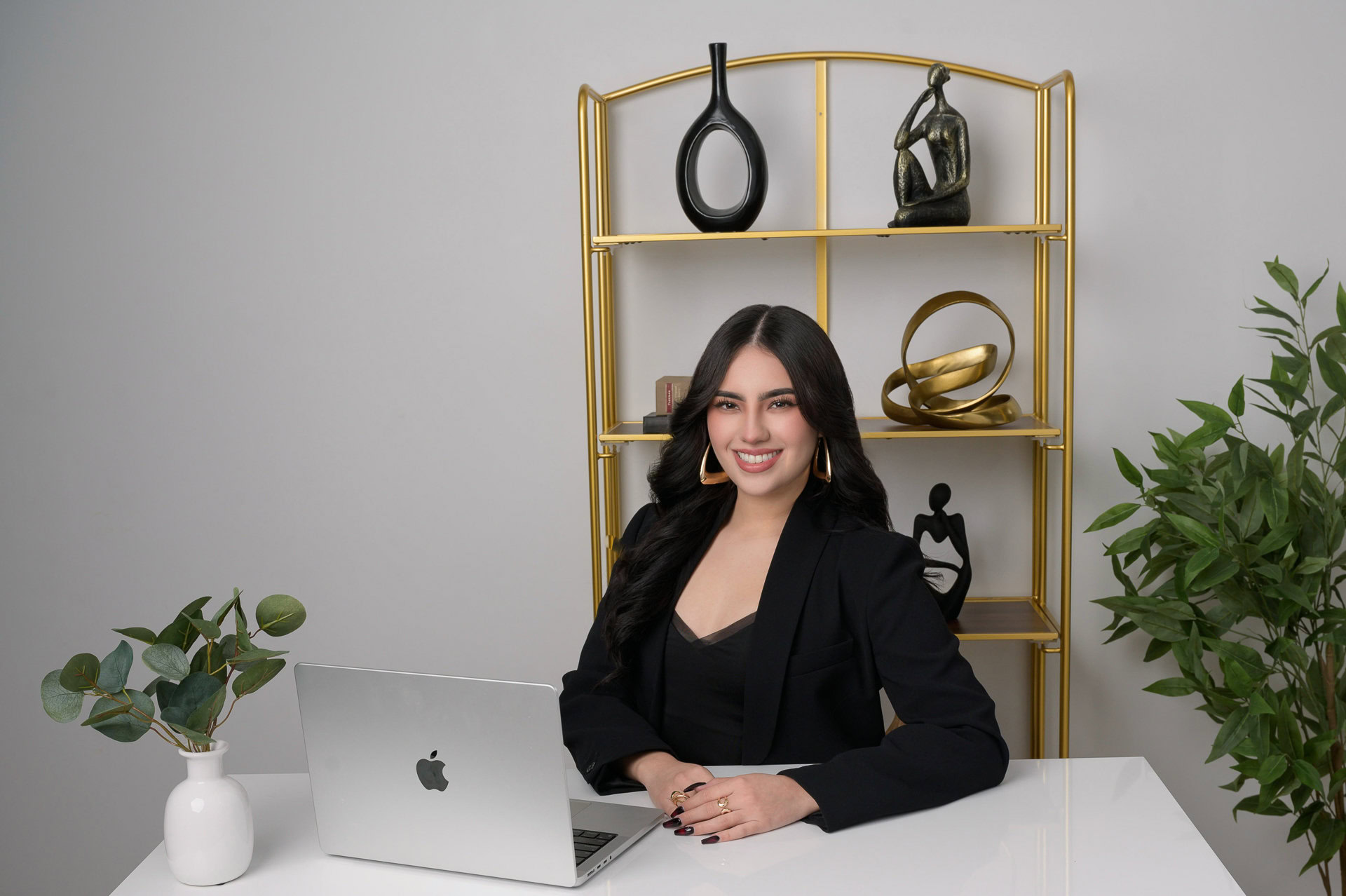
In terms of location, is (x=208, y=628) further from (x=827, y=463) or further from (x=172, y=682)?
(x=827, y=463)

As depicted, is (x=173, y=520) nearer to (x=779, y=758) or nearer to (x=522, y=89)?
(x=522, y=89)

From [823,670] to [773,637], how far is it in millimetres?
99

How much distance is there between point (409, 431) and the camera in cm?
306

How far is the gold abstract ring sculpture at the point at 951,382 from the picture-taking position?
257cm

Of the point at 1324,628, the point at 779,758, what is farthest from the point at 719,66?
the point at 1324,628

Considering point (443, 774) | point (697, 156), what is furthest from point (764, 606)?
point (697, 156)

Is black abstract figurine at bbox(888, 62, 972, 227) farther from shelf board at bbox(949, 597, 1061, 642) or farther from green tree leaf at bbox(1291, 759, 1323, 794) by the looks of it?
green tree leaf at bbox(1291, 759, 1323, 794)

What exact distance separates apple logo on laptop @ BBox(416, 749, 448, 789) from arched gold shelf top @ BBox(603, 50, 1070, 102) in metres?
1.90

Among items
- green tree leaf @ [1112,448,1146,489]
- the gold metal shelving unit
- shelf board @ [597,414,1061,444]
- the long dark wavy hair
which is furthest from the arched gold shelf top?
the long dark wavy hair

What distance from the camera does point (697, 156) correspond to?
2670mm

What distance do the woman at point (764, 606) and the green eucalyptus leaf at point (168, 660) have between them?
60 cm

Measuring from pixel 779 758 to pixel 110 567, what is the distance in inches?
84.2

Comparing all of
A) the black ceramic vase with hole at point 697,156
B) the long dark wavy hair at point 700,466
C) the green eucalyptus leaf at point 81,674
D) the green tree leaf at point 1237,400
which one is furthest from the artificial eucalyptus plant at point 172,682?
the green tree leaf at point 1237,400

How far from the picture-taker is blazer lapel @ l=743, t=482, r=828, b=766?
186 cm
